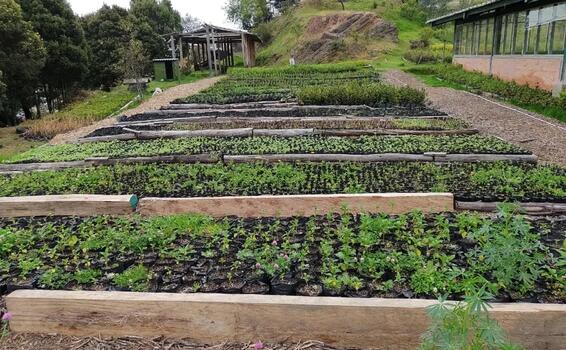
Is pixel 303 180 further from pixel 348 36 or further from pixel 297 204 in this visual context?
pixel 348 36

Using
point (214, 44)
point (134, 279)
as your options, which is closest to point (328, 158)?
point (134, 279)

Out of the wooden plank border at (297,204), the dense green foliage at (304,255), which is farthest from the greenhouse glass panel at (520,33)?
the dense green foliage at (304,255)

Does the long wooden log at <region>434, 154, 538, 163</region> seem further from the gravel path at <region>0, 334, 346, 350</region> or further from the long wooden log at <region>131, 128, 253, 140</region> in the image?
the gravel path at <region>0, 334, 346, 350</region>

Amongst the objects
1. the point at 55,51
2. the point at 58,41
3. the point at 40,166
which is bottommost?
the point at 40,166

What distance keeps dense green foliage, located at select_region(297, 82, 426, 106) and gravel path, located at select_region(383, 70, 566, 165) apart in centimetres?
110

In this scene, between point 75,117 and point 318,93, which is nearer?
point 318,93

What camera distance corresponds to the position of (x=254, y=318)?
8.14 ft

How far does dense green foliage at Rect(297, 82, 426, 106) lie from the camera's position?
38.5ft

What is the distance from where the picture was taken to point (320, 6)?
4369cm

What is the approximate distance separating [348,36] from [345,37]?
0.78 feet

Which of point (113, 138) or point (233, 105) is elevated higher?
point (233, 105)

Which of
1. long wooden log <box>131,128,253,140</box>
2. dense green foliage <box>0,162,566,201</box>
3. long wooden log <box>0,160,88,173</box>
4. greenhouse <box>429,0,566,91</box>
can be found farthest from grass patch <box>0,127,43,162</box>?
greenhouse <box>429,0,566,91</box>

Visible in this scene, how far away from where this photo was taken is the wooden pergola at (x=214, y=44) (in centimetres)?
2570

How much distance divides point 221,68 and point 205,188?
1037 inches
